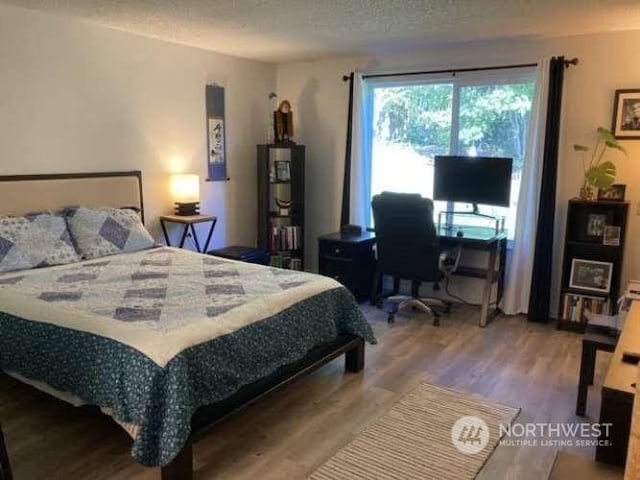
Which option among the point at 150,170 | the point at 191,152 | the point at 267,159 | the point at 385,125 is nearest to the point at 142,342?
the point at 150,170

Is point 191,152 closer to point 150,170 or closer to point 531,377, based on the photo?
point 150,170

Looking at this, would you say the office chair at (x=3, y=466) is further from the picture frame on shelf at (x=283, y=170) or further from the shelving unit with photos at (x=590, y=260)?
the shelving unit with photos at (x=590, y=260)

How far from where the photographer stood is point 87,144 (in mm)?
3898

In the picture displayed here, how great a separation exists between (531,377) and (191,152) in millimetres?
3378

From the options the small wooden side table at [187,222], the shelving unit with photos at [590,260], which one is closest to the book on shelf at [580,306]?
the shelving unit with photos at [590,260]

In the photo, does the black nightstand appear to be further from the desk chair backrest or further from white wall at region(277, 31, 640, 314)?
white wall at region(277, 31, 640, 314)

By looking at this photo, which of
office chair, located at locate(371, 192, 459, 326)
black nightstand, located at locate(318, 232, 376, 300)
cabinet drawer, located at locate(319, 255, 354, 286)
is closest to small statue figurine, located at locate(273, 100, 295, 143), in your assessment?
black nightstand, located at locate(318, 232, 376, 300)

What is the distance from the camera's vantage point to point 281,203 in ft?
17.2

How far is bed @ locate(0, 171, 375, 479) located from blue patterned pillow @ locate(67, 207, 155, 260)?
17 cm

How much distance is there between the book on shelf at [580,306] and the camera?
3.97m

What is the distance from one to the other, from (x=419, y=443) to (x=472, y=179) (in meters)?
2.52

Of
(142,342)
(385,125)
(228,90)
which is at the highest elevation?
(228,90)
